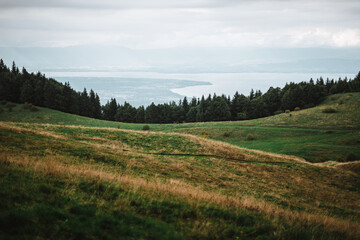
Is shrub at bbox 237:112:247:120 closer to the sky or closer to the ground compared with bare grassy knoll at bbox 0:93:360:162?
closer to the sky

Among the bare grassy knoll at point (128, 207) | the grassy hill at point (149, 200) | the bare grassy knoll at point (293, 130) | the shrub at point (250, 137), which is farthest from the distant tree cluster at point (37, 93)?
the bare grassy knoll at point (128, 207)

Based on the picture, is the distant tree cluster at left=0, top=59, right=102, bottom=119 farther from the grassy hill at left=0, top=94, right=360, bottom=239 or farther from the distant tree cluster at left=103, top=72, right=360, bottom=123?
the grassy hill at left=0, top=94, right=360, bottom=239

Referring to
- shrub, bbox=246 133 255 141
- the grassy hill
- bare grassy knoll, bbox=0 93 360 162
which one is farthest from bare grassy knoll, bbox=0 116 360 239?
shrub, bbox=246 133 255 141

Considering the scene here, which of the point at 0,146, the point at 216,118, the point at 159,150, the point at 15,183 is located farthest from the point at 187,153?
the point at 216,118

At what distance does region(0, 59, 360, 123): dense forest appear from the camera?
8112 centimetres

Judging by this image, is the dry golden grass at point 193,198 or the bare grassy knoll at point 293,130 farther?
the bare grassy knoll at point 293,130

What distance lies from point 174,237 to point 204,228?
4.02 feet

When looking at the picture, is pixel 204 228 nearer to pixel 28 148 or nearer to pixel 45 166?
pixel 45 166

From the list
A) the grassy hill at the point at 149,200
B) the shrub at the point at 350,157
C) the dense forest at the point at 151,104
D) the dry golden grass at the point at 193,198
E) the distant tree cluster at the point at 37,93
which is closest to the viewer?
the grassy hill at the point at 149,200

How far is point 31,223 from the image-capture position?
5355 millimetres

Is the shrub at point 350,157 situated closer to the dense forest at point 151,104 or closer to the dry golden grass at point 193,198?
the dry golden grass at point 193,198

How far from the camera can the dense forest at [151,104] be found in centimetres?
8112

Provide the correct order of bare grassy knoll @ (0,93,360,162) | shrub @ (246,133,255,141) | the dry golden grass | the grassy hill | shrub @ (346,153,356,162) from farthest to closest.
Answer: shrub @ (246,133,255,141)
bare grassy knoll @ (0,93,360,162)
shrub @ (346,153,356,162)
the dry golden grass
the grassy hill

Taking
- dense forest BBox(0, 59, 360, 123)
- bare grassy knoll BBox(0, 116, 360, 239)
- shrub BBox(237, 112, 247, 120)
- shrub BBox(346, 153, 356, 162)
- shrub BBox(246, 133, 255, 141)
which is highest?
dense forest BBox(0, 59, 360, 123)
